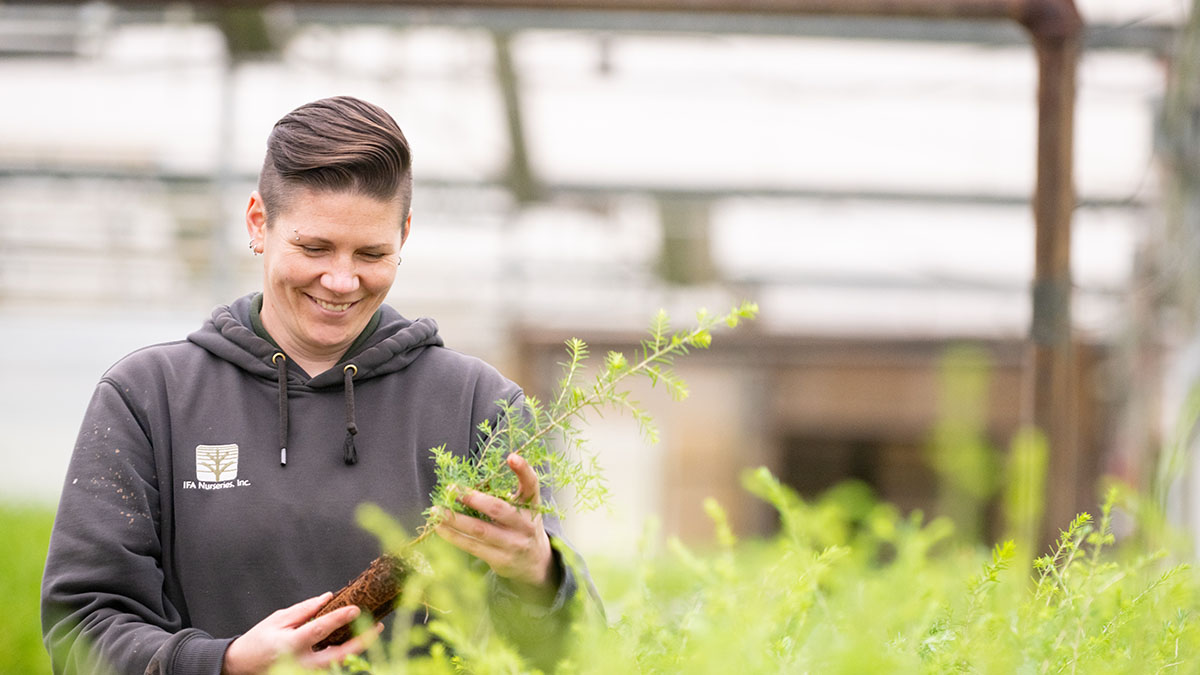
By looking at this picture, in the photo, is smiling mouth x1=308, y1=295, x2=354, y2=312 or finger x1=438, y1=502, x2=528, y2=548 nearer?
finger x1=438, y1=502, x2=528, y2=548

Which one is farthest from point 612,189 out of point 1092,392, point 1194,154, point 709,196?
point 1092,392

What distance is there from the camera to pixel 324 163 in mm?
1232

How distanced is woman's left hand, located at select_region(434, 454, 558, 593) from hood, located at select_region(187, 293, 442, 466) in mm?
258

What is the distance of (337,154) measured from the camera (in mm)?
1235

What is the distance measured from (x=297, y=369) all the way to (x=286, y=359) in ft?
0.06

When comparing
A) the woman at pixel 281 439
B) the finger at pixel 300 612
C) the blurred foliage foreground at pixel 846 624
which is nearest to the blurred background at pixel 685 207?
the blurred foliage foreground at pixel 846 624

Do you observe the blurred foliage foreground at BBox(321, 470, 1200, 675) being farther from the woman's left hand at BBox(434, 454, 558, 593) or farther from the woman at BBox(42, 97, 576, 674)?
the woman at BBox(42, 97, 576, 674)

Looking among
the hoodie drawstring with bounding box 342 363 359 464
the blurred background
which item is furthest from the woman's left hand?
the blurred background

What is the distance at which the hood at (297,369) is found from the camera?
133 centimetres

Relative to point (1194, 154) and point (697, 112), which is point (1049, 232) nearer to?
point (1194, 154)

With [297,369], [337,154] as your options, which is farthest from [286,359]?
[337,154]

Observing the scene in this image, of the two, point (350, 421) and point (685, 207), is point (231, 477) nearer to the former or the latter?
point (350, 421)

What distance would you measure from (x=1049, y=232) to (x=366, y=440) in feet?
5.31

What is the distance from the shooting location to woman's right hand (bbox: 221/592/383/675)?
1024 millimetres
